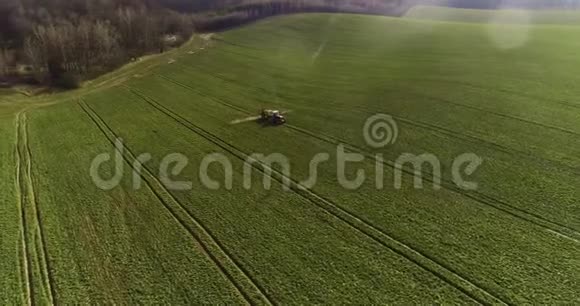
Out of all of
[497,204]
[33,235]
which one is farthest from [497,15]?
[33,235]

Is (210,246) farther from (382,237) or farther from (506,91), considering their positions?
(506,91)

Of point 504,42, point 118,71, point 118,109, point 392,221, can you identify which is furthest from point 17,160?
point 504,42

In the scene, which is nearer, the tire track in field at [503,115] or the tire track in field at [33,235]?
the tire track in field at [33,235]

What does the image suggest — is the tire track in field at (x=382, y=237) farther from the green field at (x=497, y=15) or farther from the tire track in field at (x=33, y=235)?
the green field at (x=497, y=15)

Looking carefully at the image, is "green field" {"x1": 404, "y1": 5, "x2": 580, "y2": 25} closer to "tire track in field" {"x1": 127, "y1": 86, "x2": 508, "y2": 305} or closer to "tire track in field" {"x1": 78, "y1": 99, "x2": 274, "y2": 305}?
"tire track in field" {"x1": 127, "y1": 86, "x2": 508, "y2": 305}

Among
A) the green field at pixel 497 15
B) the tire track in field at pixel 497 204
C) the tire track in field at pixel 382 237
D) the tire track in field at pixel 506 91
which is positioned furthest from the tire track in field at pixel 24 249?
the green field at pixel 497 15

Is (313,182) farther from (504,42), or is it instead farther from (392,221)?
(504,42)
